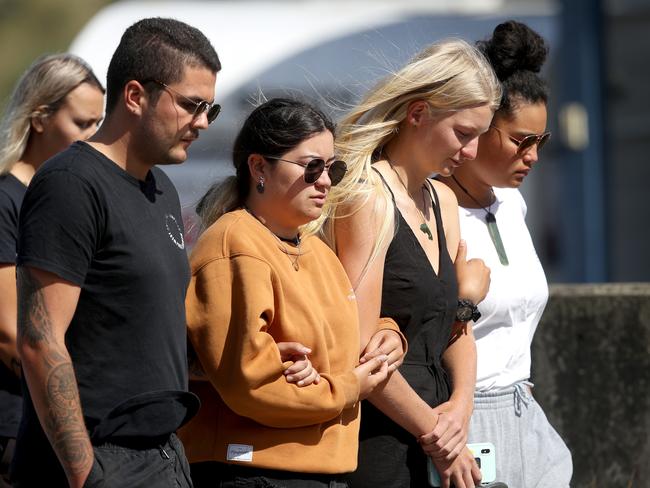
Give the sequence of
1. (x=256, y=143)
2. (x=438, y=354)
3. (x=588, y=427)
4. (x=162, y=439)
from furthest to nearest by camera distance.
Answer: (x=588, y=427) → (x=438, y=354) → (x=256, y=143) → (x=162, y=439)

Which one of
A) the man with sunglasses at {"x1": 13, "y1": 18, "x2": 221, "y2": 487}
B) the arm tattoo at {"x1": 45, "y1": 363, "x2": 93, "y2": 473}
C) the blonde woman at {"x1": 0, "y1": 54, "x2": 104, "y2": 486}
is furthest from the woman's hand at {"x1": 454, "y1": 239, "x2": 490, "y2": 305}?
the arm tattoo at {"x1": 45, "y1": 363, "x2": 93, "y2": 473}

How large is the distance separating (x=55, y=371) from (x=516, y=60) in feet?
6.77

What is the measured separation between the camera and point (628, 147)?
1287 cm

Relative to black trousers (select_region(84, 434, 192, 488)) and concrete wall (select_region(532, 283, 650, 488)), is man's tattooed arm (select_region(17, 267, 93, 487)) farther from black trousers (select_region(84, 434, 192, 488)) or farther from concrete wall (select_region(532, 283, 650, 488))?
concrete wall (select_region(532, 283, 650, 488))

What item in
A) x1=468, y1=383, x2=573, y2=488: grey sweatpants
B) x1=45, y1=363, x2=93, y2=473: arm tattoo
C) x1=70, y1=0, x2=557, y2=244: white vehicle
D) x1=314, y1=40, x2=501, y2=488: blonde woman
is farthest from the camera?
x1=70, y1=0, x2=557, y2=244: white vehicle

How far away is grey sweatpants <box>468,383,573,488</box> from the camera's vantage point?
4.06m

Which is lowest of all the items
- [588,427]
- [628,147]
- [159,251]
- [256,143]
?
[588,427]

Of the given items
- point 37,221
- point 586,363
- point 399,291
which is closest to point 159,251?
point 37,221

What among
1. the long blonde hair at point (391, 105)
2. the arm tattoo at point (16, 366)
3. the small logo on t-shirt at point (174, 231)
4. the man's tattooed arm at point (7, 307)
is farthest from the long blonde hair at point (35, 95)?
the small logo on t-shirt at point (174, 231)

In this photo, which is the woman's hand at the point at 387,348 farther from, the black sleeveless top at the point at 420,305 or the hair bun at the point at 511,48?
the hair bun at the point at 511,48

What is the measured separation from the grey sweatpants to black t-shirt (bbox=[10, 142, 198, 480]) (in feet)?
4.20

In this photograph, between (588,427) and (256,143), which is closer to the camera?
(256,143)

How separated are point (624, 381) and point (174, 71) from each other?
3085 millimetres

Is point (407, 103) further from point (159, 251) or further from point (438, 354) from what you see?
point (159, 251)
